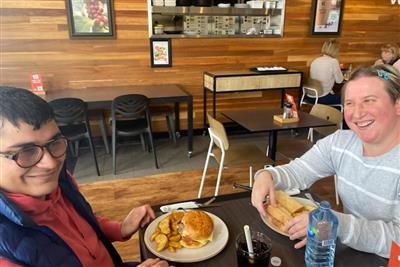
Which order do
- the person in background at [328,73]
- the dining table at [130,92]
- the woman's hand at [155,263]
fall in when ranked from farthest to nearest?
1. the person in background at [328,73]
2. the dining table at [130,92]
3. the woman's hand at [155,263]

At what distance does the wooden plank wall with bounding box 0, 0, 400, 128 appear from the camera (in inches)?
148

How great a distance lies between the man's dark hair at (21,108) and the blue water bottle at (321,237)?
31.1 inches

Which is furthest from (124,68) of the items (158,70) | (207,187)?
(207,187)

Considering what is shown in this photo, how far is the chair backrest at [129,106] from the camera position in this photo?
3381 millimetres

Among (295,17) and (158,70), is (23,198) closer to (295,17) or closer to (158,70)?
(158,70)

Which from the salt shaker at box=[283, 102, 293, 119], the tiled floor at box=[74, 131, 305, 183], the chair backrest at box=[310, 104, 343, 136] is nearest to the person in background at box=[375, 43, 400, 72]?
the tiled floor at box=[74, 131, 305, 183]

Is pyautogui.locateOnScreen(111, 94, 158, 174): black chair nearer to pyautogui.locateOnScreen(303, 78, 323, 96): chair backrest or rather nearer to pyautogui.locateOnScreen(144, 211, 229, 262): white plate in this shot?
pyautogui.locateOnScreen(303, 78, 323, 96): chair backrest

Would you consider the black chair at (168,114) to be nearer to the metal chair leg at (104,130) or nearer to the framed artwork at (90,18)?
the metal chair leg at (104,130)

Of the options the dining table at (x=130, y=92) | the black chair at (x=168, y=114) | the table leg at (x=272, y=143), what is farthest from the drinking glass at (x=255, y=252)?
the black chair at (x=168, y=114)

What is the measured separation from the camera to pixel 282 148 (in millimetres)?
2936

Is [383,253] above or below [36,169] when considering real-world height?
below

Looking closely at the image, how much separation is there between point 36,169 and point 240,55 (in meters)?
4.05

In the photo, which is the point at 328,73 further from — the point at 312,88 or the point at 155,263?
the point at 155,263

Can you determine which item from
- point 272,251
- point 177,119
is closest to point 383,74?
point 272,251
